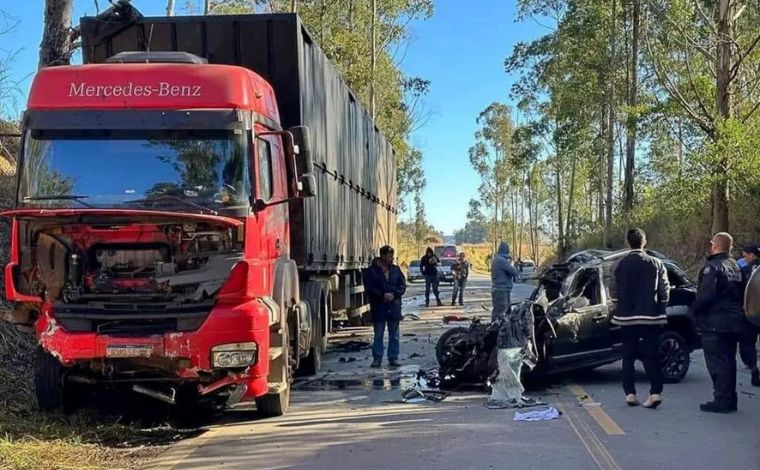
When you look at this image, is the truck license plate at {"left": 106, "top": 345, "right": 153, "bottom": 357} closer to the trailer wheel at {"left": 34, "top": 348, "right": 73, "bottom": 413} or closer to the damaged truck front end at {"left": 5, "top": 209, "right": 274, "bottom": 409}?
the damaged truck front end at {"left": 5, "top": 209, "right": 274, "bottom": 409}

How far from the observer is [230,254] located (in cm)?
721

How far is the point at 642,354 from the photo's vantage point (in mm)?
9031

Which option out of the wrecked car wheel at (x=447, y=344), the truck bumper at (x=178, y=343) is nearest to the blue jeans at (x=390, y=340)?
the wrecked car wheel at (x=447, y=344)

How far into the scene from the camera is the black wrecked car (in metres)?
9.87

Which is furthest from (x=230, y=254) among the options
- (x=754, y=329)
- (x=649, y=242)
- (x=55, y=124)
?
(x=649, y=242)

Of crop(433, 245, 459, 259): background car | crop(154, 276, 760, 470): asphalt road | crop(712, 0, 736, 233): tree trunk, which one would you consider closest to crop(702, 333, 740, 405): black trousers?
crop(154, 276, 760, 470): asphalt road

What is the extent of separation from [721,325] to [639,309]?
852 mm

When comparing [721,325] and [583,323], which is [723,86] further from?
[721,325]

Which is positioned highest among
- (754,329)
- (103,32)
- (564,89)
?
(564,89)

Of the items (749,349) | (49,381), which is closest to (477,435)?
(49,381)

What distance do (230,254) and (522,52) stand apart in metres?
42.2

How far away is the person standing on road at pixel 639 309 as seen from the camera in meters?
8.87

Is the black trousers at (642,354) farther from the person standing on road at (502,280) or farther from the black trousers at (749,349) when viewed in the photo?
the person standing on road at (502,280)

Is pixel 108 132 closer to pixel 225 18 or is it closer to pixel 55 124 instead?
pixel 55 124
